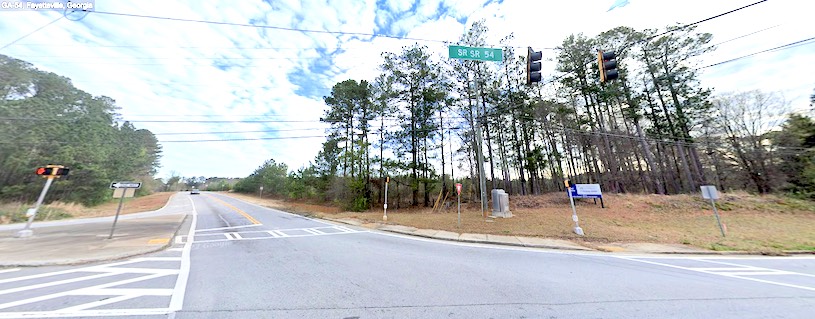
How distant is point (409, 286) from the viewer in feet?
14.0

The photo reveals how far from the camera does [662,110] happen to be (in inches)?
841

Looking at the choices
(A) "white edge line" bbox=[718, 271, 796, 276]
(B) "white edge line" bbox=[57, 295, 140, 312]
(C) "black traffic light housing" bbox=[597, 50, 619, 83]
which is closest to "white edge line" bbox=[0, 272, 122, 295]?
(B) "white edge line" bbox=[57, 295, 140, 312]

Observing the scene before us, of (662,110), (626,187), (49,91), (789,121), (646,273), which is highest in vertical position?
(49,91)

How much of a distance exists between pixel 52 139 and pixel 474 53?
33189 mm

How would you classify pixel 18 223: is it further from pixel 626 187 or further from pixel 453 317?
pixel 626 187

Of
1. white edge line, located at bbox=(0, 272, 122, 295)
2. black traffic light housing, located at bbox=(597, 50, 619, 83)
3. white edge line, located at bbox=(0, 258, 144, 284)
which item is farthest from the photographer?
black traffic light housing, located at bbox=(597, 50, 619, 83)

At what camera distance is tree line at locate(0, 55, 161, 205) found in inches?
724

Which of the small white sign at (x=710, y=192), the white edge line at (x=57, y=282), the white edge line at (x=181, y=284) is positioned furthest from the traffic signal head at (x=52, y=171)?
the small white sign at (x=710, y=192)

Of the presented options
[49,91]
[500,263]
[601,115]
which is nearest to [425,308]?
[500,263]

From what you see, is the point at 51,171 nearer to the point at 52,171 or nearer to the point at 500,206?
the point at 52,171

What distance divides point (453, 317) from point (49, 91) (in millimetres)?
38935

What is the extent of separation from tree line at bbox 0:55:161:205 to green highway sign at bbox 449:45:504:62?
24.3m

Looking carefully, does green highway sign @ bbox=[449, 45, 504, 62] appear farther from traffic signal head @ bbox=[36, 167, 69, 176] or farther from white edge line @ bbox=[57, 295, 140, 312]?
traffic signal head @ bbox=[36, 167, 69, 176]

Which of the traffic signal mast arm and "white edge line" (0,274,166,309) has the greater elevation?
the traffic signal mast arm
